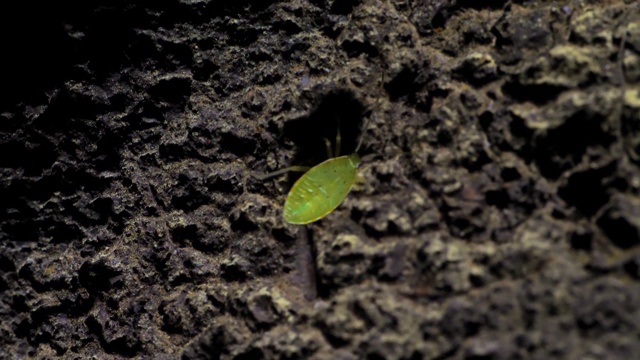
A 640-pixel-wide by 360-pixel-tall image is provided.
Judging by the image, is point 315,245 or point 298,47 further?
point 298,47

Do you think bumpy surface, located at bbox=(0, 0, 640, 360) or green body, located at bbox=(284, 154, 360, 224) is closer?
bumpy surface, located at bbox=(0, 0, 640, 360)

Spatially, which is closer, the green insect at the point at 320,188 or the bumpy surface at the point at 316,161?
the bumpy surface at the point at 316,161

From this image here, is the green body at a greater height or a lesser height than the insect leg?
lesser

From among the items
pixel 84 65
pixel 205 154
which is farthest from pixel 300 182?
pixel 84 65

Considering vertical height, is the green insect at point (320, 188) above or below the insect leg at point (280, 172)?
below

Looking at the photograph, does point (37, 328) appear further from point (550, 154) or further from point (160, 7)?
point (550, 154)
